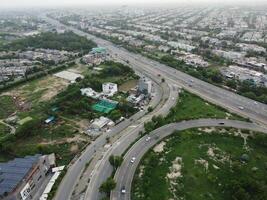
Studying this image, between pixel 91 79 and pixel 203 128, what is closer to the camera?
pixel 203 128

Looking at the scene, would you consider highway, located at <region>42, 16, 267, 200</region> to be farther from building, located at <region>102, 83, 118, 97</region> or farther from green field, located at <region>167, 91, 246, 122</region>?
building, located at <region>102, 83, 118, 97</region>

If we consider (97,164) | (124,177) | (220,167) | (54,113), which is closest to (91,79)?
(54,113)

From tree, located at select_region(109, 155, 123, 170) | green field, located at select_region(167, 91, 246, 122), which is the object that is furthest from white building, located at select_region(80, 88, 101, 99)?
tree, located at select_region(109, 155, 123, 170)

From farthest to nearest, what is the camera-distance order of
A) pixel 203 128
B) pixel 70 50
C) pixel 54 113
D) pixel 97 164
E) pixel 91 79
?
pixel 70 50 < pixel 91 79 < pixel 54 113 < pixel 203 128 < pixel 97 164

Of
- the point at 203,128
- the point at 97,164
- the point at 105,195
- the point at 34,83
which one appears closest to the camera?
the point at 105,195

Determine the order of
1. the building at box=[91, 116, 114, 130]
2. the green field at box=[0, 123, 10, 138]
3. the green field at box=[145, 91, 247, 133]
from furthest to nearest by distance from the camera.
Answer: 1. the green field at box=[0, 123, 10, 138]
2. the building at box=[91, 116, 114, 130]
3. the green field at box=[145, 91, 247, 133]

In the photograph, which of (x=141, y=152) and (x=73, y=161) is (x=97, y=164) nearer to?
(x=73, y=161)
